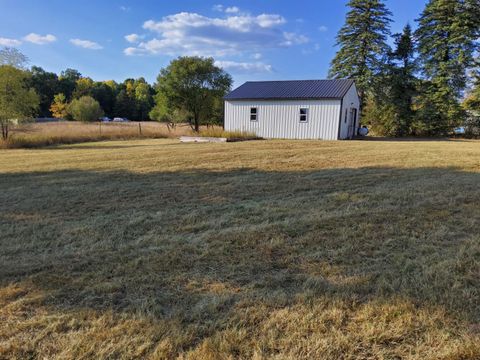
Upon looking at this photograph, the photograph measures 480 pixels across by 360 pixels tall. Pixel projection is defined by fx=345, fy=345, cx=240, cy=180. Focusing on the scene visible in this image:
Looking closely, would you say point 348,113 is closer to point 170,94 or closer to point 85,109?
point 170,94

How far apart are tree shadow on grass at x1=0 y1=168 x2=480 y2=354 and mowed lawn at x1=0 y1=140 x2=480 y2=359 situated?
0.02 metres

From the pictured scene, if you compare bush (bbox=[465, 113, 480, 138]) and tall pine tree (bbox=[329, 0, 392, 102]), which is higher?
tall pine tree (bbox=[329, 0, 392, 102])

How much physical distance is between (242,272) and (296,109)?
18376 mm

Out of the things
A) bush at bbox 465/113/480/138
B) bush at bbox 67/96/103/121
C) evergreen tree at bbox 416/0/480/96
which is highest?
evergreen tree at bbox 416/0/480/96

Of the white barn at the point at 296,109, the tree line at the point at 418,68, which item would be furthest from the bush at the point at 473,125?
the white barn at the point at 296,109

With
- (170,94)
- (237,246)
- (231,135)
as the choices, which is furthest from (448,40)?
(237,246)

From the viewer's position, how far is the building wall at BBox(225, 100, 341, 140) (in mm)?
19581

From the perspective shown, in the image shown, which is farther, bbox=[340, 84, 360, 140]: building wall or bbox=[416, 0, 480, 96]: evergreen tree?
bbox=[416, 0, 480, 96]: evergreen tree

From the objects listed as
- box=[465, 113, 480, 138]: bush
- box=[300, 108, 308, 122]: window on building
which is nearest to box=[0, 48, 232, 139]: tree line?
box=[300, 108, 308, 122]: window on building

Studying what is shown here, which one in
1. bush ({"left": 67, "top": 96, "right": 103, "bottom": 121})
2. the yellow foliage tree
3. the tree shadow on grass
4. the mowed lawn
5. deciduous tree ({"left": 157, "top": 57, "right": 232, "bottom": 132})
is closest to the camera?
the mowed lawn

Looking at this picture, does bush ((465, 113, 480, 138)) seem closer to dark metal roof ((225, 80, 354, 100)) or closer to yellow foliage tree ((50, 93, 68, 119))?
dark metal roof ((225, 80, 354, 100))

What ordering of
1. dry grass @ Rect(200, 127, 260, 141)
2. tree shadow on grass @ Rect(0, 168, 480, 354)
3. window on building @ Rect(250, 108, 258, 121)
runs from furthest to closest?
1. window on building @ Rect(250, 108, 258, 121)
2. dry grass @ Rect(200, 127, 260, 141)
3. tree shadow on grass @ Rect(0, 168, 480, 354)

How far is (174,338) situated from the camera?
205 centimetres

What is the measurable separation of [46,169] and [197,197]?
5.53m
